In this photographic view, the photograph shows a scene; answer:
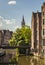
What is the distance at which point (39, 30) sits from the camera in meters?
72.0

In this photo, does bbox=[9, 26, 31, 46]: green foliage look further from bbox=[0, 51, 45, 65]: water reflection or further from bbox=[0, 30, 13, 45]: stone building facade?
bbox=[0, 30, 13, 45]: stone building facade

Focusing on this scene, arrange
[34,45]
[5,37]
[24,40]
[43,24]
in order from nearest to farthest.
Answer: [43,24], [34,45], [24,40], [5,37]

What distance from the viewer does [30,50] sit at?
2975 inches

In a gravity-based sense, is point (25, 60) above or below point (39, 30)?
below

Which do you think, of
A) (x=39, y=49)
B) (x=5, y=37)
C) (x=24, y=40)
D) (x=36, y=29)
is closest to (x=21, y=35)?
(x=24, y=40)

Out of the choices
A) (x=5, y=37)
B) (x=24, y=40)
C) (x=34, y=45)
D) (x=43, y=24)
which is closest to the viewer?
(x=43, y=24)

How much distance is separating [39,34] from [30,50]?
713 centimetres

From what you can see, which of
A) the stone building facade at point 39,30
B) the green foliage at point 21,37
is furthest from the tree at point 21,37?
the stone building facade at point 39,30

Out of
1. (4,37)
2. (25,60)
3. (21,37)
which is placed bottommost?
(25,60)

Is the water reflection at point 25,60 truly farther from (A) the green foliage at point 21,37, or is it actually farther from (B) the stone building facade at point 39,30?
(A) the green foliage at point 21,37

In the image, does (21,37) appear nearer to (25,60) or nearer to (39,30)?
(39,30)

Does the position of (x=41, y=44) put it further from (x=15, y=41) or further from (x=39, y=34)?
(x=15, y=41)

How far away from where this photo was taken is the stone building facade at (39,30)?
68387 millimetres

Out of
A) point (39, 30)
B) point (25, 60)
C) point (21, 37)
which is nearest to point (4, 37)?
point (21, 37)
